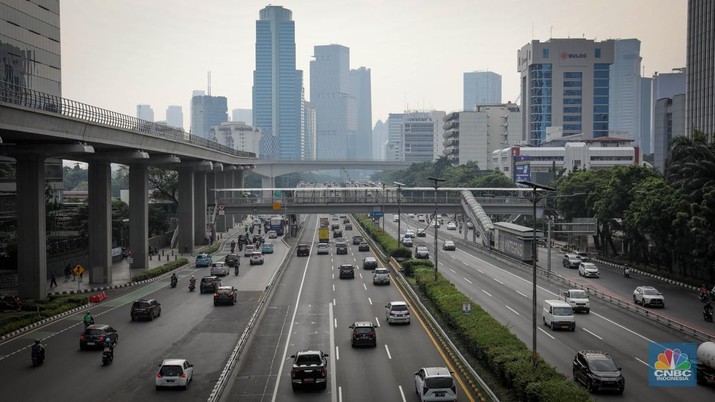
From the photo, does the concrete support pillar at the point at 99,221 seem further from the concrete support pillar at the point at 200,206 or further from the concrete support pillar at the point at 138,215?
the concrete support pillar at the point at 200,206

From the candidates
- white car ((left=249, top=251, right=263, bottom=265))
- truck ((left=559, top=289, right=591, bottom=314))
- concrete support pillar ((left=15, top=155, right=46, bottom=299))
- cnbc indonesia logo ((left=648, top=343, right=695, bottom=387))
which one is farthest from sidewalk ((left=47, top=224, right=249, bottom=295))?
cnbc indonesia logo ((left=648, top=343, right=695, bottom=387))

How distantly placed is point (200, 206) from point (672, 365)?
276 feet

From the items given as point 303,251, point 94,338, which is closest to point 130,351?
point 94,338

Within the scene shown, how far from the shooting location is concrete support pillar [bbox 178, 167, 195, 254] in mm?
93750

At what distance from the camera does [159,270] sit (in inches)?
2825

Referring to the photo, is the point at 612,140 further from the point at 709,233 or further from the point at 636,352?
the point at 636,352

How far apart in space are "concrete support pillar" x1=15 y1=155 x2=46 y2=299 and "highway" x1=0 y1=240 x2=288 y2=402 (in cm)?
544

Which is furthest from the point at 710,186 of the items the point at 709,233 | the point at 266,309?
the point at 266,309

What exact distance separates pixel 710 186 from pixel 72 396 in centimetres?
4970

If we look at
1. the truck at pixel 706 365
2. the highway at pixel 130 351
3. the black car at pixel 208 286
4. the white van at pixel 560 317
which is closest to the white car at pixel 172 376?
the highway at pixel 130 351

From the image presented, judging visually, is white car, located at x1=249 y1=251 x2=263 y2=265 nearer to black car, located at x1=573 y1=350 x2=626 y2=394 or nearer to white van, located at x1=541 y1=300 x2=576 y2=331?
white van, located at x1=541 y1=300 x2=576 y2=331

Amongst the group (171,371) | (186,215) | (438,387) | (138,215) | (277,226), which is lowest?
(171,371)

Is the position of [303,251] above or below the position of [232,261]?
below

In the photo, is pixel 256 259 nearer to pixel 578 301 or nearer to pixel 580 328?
pixel 578 301
